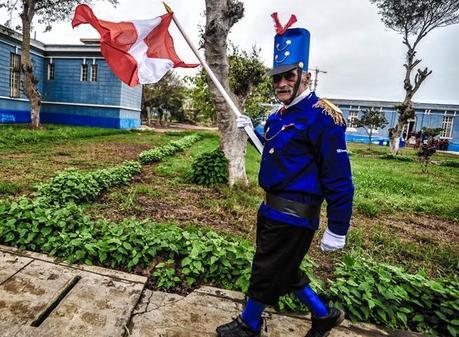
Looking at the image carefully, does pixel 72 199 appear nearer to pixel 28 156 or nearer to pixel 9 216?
pixel 9 216

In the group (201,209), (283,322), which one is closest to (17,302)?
(283,322)

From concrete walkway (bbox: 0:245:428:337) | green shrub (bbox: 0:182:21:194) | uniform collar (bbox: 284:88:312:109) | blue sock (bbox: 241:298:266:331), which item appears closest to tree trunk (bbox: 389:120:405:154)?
concrete walkway (bbox: 0:245:428:337)

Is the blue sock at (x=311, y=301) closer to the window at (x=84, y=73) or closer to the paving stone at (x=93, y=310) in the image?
the paving stone at (x=93, y=310)

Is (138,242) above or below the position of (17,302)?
above

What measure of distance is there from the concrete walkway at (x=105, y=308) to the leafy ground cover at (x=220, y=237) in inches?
7.0

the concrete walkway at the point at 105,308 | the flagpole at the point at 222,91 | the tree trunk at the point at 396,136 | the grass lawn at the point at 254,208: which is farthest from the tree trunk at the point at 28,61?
the tree trunk at the point at 396,136

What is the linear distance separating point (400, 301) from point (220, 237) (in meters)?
1.89

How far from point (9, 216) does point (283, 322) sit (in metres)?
3.33

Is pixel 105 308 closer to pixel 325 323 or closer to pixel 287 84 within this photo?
pixel 325 323

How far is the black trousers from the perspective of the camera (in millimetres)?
2213

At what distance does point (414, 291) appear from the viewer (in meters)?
3.09

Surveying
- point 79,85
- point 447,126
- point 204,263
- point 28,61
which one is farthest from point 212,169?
point 447,126

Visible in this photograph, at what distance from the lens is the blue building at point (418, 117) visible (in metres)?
39.0

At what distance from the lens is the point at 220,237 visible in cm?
372
